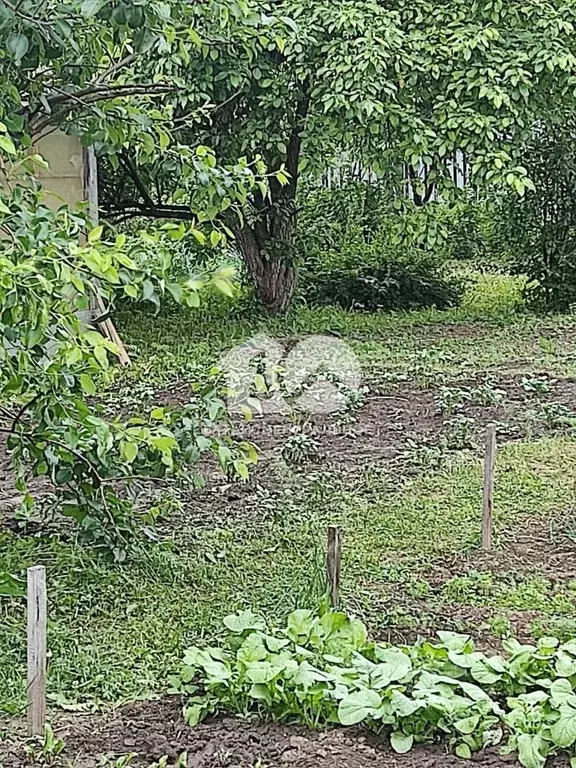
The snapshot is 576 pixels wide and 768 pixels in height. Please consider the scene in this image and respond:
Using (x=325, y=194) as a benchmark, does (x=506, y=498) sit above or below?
below

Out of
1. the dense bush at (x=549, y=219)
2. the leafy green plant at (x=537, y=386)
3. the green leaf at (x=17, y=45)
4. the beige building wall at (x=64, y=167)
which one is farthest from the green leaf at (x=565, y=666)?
the dense bush at (x=549, y=219)

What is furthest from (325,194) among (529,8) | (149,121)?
(149,121)

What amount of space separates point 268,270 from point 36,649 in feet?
25.4

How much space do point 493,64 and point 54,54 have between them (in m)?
5.66

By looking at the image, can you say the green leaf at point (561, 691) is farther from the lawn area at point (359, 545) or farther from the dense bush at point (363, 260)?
the dense bush at point (363, 260)

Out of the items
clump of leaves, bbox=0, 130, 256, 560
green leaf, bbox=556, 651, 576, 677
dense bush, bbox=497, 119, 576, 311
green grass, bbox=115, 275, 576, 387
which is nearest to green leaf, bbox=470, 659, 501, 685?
green leaf, bbox=556, 651, 576, 677

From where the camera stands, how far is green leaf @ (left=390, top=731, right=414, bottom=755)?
2.82 m

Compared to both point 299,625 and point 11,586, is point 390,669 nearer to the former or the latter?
point 299,625

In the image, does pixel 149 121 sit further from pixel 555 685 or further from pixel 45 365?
pixel 555 685

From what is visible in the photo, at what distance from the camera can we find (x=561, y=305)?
432 inches

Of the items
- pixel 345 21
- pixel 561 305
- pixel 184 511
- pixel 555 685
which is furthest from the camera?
pixel 561 305

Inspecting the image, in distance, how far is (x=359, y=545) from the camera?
4598 mm

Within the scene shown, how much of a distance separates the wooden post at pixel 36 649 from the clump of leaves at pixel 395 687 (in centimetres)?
39

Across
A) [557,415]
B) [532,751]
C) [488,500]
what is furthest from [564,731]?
[557,415]
